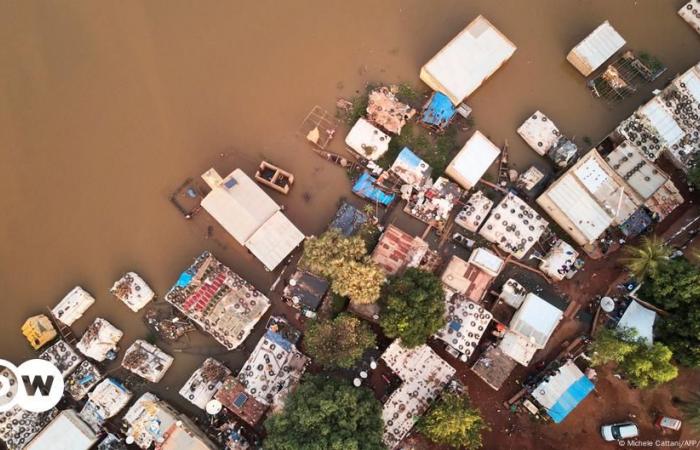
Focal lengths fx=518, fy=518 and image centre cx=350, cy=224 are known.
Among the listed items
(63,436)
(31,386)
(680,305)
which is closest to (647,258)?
(680,305)

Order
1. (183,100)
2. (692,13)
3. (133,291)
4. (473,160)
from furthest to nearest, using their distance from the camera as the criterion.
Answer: (692,13)
(183,100)
(473,160)
(133,291)

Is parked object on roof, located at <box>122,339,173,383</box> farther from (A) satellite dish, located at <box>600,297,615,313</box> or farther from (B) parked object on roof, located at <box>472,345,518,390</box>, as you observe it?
(A) satellite dish, located at <box>600,297,615,313</box>

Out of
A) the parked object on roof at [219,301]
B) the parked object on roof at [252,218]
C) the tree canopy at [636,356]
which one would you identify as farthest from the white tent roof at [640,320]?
the parked object on roof at [219,301]

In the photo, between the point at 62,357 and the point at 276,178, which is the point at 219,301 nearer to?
the point at 276,178

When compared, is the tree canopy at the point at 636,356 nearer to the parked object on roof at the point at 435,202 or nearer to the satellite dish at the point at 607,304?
the satellite dish at the point at 607,304

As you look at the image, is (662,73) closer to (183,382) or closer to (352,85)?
(352,85)

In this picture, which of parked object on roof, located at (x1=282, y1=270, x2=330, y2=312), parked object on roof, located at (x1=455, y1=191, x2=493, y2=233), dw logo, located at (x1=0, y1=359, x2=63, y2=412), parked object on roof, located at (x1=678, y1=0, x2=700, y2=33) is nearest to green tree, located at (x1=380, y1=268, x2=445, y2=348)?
parked object on roof, located at (x1=282, y1=270, x2=330, y2=312)

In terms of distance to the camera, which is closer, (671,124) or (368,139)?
(671,124)
